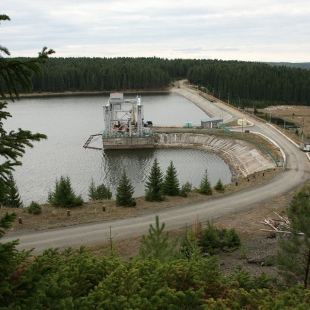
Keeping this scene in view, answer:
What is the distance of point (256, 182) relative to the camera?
31.1 meters

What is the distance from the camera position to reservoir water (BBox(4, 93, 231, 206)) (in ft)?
128

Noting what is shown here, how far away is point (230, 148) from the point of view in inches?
1989

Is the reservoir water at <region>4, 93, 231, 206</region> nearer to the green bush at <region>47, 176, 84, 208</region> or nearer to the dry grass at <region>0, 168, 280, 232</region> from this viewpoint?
the dry grass at <region>0, 168, 280, 232</region>

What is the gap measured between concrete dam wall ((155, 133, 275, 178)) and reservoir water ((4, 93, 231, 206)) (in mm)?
1404

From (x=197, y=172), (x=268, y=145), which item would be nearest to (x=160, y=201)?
(x=197, y=172)

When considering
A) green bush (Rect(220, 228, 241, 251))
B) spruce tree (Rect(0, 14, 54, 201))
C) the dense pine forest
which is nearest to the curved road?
green bush (Rect(220, 228, 241, 251))

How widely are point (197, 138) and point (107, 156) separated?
14197mm

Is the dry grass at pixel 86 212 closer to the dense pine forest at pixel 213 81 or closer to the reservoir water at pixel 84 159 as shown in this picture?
the reservoir water at pixel 84 159

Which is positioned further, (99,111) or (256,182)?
(99,111)

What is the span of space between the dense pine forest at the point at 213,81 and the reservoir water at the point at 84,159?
1033 inches

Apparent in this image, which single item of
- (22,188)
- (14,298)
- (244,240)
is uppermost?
(14,298)

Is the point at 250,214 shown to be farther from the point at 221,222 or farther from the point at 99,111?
the point at 99,111

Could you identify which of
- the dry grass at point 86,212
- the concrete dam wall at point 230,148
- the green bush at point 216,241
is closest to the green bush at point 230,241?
the green bush at point 216,241

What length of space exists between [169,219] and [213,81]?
104 m
